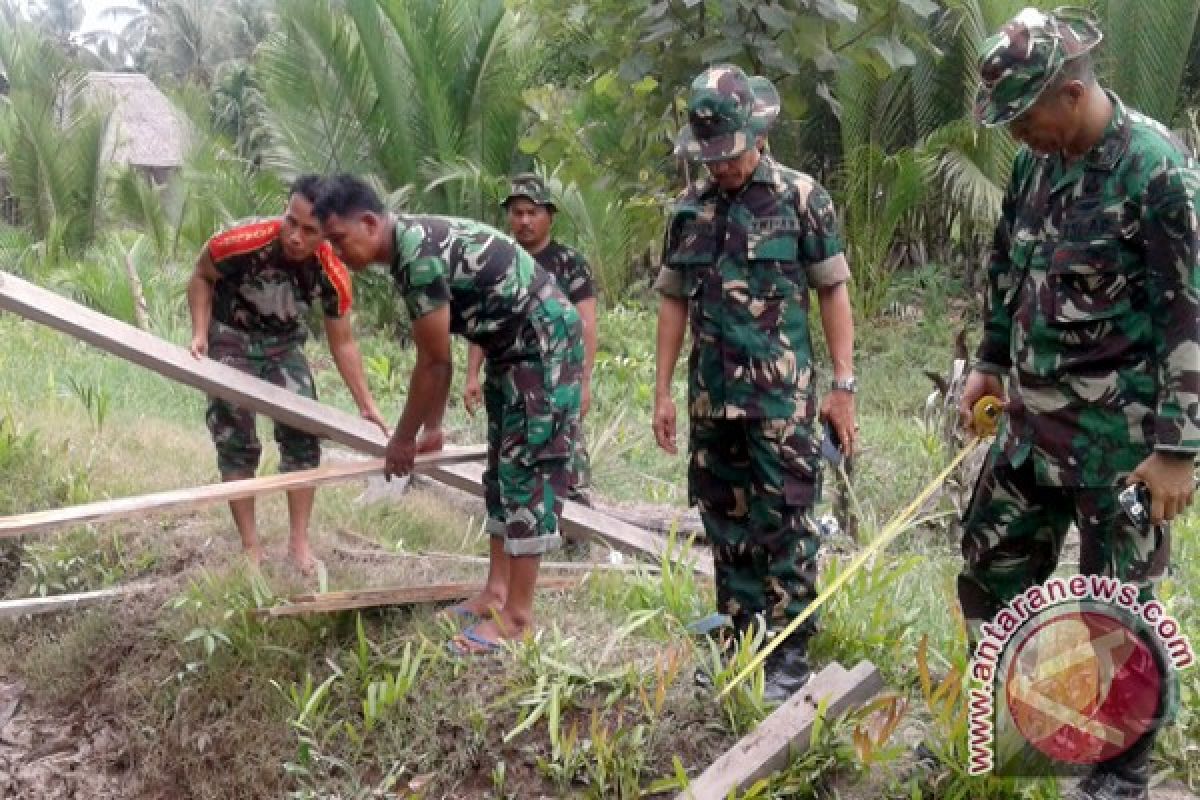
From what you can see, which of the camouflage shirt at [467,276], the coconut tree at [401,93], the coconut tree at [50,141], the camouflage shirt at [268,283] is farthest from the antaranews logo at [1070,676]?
the coconut tree at [50,141]

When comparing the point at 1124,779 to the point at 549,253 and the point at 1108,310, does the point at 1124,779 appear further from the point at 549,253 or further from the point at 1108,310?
the point at 549,253

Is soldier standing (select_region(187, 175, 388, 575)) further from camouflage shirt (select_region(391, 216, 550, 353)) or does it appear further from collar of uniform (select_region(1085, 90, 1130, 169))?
collar of uniform (select_region(1085, 90, 1130, 169))

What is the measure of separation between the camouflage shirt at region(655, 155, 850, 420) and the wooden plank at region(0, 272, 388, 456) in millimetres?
1386

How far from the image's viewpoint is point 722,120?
11.0 ft

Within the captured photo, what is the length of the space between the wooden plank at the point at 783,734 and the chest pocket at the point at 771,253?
108 centimetres

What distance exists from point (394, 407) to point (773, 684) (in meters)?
5.77

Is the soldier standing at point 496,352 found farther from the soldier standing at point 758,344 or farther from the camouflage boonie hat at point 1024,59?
the camouflage boonie hat at point 1024,59

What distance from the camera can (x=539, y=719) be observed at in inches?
135

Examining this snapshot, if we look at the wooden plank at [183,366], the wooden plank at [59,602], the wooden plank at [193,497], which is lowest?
the wooden plank at [59,602]

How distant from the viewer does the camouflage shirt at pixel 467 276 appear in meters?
3.47

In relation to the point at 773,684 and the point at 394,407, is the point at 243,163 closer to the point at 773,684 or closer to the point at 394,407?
the point at 394,407

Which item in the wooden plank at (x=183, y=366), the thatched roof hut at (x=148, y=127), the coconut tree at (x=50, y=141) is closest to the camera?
the wooden plank at (x=183, y=366)

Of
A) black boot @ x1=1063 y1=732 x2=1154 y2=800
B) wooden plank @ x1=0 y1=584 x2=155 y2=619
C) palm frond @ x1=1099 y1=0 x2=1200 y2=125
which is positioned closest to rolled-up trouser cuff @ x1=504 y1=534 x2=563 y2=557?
black boot @ x1=1063 y1=732 x2=1154 y2=800

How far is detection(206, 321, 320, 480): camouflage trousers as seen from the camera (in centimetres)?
460
